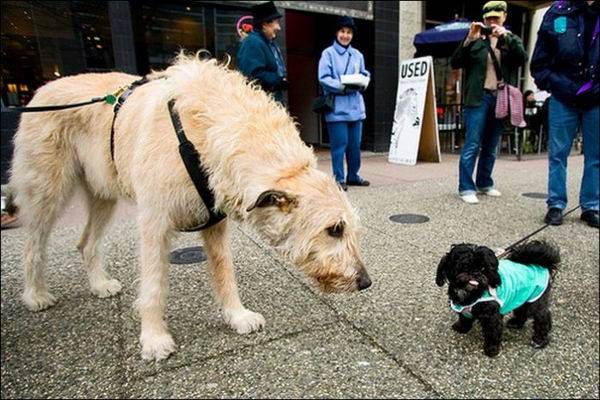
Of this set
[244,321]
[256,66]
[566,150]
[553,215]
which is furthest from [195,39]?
[244,321]

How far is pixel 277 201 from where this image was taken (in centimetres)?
157

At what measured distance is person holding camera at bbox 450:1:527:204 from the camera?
7.47 ft

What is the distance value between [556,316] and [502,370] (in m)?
0.78

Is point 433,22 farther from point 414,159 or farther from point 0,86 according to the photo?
point 0,86

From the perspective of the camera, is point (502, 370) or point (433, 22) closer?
point (502, 370)

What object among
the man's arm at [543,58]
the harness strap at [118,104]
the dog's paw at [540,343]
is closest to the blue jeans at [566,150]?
the man's arm at [543,58]

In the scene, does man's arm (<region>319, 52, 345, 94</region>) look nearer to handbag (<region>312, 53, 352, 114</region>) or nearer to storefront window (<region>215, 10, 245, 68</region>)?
handbag (<region>312, 53, 352, 114</region>)

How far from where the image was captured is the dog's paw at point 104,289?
3268 millimetres

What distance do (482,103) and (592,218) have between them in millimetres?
1894

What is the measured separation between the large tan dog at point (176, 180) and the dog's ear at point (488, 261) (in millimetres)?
434

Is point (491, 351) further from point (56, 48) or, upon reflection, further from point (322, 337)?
point (56, 48)

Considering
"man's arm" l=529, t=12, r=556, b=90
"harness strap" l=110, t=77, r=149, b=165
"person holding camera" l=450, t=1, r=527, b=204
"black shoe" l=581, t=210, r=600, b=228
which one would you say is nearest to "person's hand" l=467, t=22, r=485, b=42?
"person holding camera" l=450, t=1, r=527, b=204

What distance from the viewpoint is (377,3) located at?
1100 centimetres

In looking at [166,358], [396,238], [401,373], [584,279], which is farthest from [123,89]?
[584,279]
